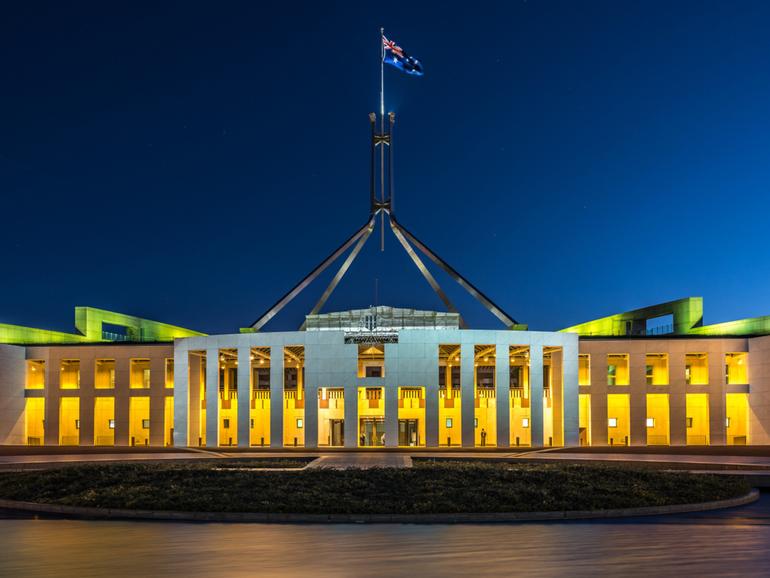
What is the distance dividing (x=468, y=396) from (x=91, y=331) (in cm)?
3170

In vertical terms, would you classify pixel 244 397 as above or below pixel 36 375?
below

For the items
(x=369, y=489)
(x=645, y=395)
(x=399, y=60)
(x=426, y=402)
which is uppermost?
(x=399, y=60)

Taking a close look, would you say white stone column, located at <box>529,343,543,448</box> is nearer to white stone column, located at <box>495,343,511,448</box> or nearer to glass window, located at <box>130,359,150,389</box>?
white stone column, located at <box>495,343,511,448</box>

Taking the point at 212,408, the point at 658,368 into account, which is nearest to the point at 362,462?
the point at 212,408

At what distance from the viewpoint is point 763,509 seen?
61.7 ft

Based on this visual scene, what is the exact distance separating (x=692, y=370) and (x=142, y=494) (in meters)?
47.2

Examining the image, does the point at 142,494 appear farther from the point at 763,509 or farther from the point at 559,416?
the point at 559,416

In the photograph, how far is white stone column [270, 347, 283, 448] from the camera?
4466 cm

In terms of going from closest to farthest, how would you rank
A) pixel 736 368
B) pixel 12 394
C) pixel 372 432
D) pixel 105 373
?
pixel 372 432, pixel 12 394, pixel 736 368, pixel 105 373

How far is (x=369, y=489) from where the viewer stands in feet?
62.8

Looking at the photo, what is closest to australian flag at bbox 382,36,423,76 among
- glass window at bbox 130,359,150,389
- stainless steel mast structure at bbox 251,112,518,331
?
stainless steel mast structure at bbox 251,112,518,331

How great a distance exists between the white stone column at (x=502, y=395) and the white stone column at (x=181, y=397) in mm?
19607

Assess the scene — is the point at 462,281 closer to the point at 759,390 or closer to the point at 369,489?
the point at 759,390

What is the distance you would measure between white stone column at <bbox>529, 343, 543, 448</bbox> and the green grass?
2166cm
